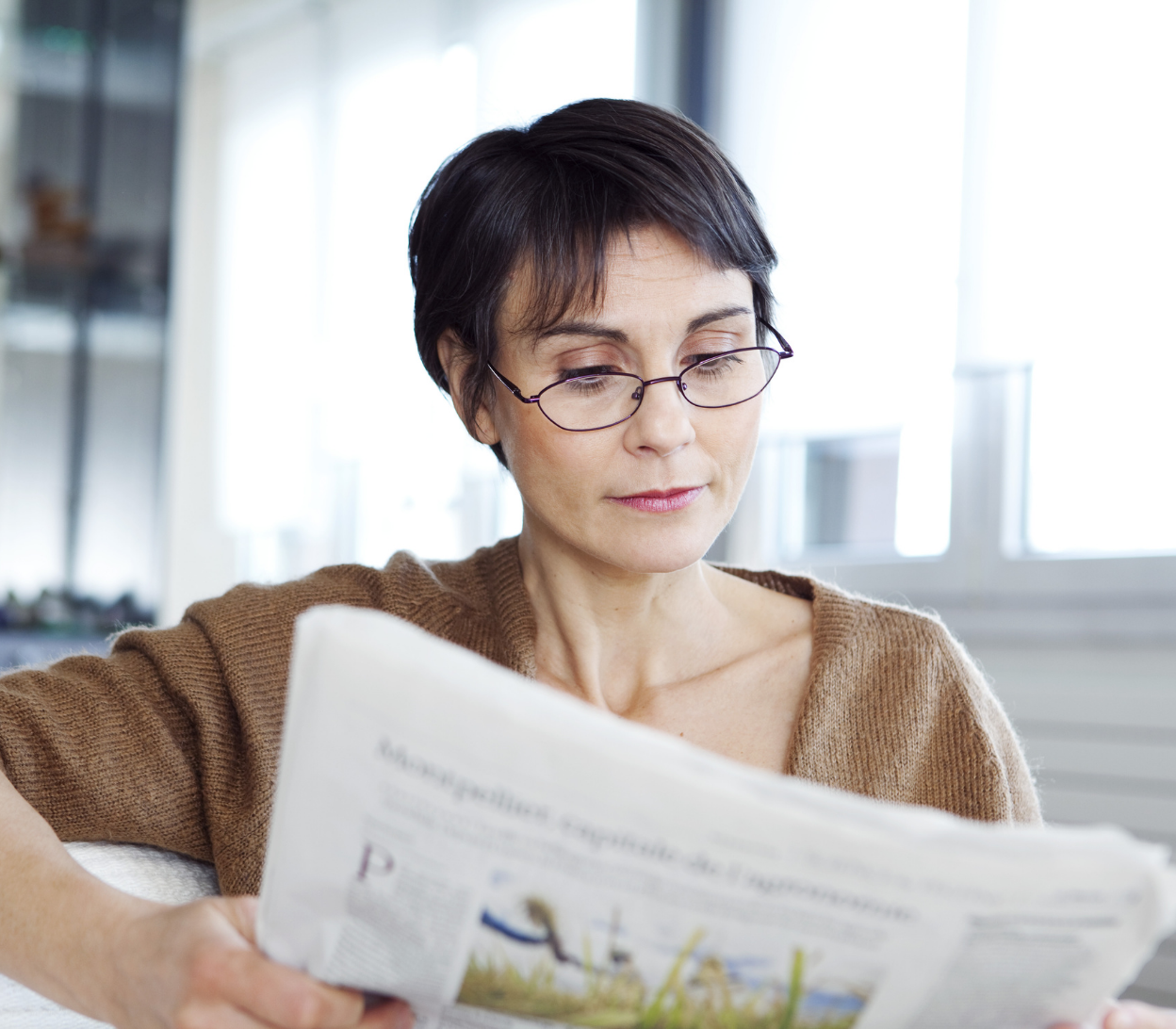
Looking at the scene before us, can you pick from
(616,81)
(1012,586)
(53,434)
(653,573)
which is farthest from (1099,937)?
(616,81)

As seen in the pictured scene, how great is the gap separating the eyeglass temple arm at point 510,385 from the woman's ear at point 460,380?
0.08m

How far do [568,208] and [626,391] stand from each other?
19cm

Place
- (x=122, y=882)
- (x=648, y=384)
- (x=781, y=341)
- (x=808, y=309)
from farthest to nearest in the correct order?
(x=808, y=309) → (x=781, y=341) → (x=648, y=384) → (x=122, y=882)

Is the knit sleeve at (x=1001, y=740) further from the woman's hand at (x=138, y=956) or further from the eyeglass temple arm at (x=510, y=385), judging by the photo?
the woman's hand at (x=138, y=956)

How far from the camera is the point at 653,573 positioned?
132 centimetres

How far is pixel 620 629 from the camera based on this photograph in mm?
1376

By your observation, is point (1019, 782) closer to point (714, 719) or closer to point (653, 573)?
point (714, 719)

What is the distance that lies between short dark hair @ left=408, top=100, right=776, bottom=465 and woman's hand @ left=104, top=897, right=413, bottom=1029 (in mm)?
671

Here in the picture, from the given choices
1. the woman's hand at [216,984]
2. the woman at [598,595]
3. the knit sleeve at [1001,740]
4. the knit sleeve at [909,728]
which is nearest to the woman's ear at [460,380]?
the woman at [598,595]

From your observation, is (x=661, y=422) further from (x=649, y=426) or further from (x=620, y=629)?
(x=620, y=629)

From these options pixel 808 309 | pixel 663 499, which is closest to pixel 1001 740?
pixel 663 499

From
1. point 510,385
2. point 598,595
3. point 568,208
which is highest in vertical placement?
point 568,208

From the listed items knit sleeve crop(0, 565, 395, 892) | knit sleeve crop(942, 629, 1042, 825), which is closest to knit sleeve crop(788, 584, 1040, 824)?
knit sleeve crop(942, 629, 1042, 825)

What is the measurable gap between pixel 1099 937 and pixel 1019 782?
620mm
